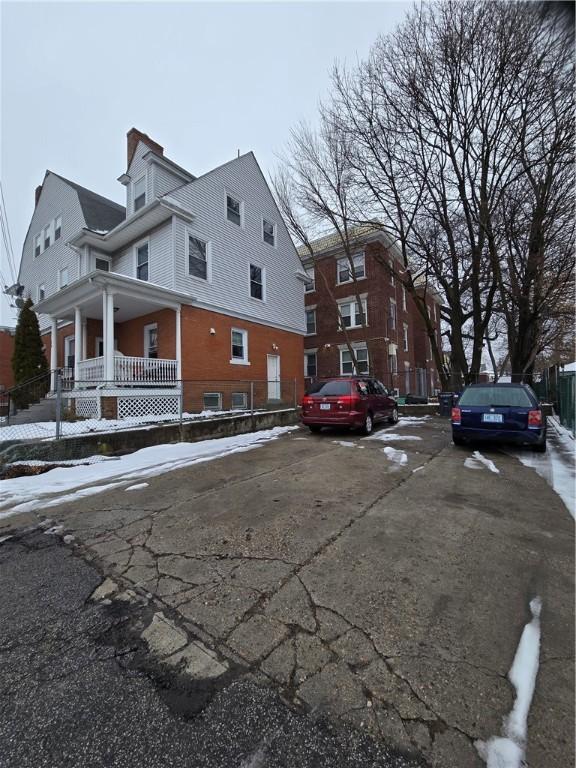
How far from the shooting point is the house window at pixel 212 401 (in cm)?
1262

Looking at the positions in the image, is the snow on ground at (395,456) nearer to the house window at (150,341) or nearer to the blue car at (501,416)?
the blue car at (501,416)

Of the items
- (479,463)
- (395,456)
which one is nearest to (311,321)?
(395,456)

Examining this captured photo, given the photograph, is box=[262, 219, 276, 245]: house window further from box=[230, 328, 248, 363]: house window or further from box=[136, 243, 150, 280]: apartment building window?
box=[136, 243, 150, 280]: apartment building window

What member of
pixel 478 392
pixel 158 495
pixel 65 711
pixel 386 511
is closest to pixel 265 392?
pixel 478 392

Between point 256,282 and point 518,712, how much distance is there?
1622cm

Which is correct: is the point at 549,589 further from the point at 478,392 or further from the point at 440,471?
the point at 478,392

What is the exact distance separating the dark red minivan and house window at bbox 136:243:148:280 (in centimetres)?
880

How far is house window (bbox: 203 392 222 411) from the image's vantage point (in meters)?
12.6

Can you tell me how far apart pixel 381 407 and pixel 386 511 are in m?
7.04

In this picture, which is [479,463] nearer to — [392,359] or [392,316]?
[392,359]

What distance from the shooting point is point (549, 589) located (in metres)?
2.47

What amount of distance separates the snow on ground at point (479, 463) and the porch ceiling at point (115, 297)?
9980mm

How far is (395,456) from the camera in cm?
680

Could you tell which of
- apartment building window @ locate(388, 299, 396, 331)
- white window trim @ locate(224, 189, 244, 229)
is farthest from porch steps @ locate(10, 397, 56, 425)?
apartment building window @ locate(388, 299, 396, 331)
